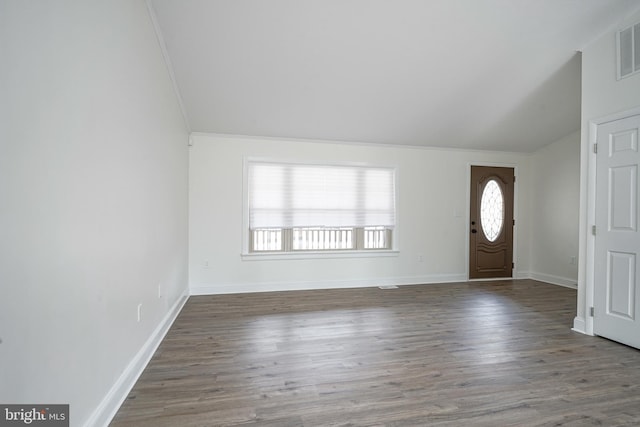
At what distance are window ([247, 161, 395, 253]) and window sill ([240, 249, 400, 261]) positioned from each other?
129 mm

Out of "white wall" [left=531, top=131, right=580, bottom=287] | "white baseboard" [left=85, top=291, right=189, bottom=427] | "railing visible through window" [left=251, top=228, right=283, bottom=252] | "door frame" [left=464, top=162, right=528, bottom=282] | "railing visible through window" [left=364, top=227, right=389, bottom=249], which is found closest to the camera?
"white baseboard" [left=85, top=291, right=189, bottom=427]

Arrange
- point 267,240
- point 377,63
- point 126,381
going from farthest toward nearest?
point 267,240 < point 377,63 < point 126,381

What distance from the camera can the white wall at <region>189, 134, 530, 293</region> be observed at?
4582mm

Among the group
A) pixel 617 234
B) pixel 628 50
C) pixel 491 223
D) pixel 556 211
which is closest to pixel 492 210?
pixel 491 223

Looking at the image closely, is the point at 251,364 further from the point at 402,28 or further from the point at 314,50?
the point at 402,28

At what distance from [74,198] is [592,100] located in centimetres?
446

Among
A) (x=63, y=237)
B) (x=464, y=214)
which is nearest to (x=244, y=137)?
(x=63, y=237)

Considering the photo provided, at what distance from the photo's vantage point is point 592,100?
10.2 feet

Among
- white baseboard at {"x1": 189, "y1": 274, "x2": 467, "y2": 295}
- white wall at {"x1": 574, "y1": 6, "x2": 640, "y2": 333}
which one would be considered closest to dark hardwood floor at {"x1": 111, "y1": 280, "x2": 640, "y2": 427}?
white wall at {"x1": 574, "y1": 6, "x2": 640, "y2": 333}

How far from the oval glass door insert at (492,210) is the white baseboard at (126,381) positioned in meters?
5.47

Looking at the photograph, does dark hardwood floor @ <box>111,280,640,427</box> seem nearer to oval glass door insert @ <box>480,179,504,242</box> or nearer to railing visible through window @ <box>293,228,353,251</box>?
railing visible through window @ <box>293,228,353,251</box>
